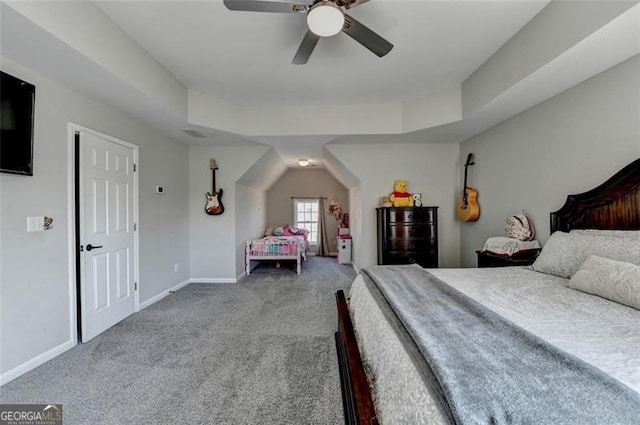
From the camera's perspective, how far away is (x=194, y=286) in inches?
170

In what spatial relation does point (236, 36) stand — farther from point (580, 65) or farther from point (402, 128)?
point (580, 65)

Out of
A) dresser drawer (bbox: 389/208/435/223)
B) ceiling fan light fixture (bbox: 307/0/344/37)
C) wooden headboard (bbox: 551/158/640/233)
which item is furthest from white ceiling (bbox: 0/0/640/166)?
dresser drawer (bbox: 389/208/435/223)

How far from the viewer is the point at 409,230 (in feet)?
13.1

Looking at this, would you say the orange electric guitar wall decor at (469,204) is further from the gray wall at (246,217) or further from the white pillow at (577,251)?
the gray wall at (246,217)

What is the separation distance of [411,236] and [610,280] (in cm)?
254

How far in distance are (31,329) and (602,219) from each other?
4371 millimetres

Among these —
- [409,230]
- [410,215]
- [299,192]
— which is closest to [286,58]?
[410,215]

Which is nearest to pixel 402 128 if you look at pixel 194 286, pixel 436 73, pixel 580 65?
pixel 436 73

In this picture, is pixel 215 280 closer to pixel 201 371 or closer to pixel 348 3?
pixel 201 371

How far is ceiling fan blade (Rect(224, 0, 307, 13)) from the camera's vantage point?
5.41ft

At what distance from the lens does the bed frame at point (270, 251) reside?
5109 millimetres

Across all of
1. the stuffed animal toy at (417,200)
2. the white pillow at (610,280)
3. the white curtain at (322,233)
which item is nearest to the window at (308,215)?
the white curtain at (322,233)

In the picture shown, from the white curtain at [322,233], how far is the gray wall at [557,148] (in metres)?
4.34

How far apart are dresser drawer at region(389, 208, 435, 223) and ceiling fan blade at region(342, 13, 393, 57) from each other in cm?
231
